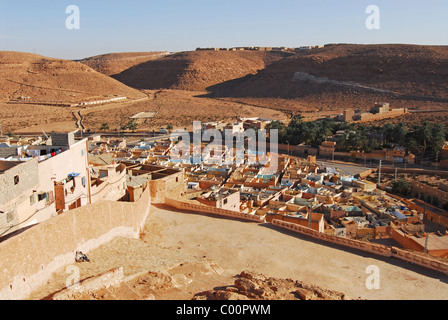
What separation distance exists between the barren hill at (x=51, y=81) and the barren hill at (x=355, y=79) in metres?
20.7

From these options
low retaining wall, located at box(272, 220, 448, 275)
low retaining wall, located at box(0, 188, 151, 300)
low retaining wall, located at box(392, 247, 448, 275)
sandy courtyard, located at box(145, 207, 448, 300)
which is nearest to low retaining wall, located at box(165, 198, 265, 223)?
sandy courtyard, located at box(145, 207, 448, 300)

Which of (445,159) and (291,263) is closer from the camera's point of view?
(291,263)

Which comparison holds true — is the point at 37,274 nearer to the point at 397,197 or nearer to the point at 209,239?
the point at 209,239

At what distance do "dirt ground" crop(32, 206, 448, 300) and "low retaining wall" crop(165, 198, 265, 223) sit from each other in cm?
44

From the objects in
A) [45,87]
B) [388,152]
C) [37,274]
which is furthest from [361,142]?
[45,87]

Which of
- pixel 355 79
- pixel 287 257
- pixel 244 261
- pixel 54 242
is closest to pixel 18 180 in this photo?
pixel 54 242

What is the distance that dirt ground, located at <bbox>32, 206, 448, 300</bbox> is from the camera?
8.21 meters

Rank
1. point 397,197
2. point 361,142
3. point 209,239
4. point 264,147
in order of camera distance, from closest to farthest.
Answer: point 209,239 → point 397,197 → point 361,142 → point 264,147

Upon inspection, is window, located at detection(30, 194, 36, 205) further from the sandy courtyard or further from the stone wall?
the sandy courtyard

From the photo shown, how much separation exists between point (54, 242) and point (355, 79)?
65094 mm

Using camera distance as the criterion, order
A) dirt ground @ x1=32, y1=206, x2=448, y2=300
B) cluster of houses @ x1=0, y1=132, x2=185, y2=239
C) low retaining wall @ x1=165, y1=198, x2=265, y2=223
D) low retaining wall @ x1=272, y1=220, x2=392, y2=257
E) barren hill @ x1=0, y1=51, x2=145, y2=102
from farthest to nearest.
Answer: barren hill @ x1=0, y1=51, x2=145, y2=102
low retaining wall @ x1=165, y1=198, x2=265, y2=223
low retaining wall @ x1=272, y1=220, x2=392, y2=257
cluster of houses @ x1=0, y1=132, x2=185, y2=239
dirt ground @ x1=32, y1=206, x2=448, y2=300

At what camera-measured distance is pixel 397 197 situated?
22.7 m

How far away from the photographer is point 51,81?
70875 mm

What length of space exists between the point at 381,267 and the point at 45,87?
67.9 m
